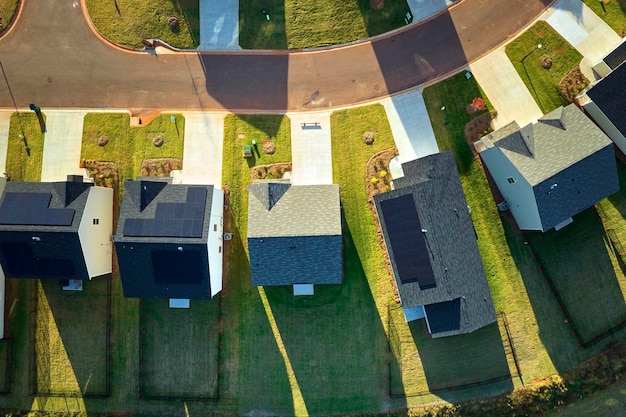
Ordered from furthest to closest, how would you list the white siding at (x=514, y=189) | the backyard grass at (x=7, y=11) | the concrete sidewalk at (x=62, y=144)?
the backyard grass at (x=7, y=11) → the concrete sidewalk at (x=62, y=144) → the white siding at (x=514, y=189)

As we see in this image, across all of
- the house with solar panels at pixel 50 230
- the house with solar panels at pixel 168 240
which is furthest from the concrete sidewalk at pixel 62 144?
the house with solar panels at pixel 168 240

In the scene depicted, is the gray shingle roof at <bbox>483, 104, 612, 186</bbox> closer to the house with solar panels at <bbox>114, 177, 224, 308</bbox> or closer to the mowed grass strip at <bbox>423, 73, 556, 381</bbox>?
the mowed grass strip at <bbox>423, 73, 556, 381</bbox>

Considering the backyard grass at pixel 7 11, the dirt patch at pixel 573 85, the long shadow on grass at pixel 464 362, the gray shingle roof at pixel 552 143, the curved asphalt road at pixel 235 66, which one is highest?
the backyard grass at pixel 7 11

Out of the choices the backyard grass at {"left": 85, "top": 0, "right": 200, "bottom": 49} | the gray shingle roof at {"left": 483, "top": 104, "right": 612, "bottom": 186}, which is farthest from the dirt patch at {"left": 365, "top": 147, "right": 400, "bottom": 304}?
the backyard grass at {"left": 85, "top": 0, "right": 200, "bottom": 49}

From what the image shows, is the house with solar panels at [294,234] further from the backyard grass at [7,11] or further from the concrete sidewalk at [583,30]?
the backyard grass at [7,11]

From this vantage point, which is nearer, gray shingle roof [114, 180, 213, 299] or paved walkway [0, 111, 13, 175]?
gray shingle roof [114, 180, 213, 299]

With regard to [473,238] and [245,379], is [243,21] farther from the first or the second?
[245,379]
